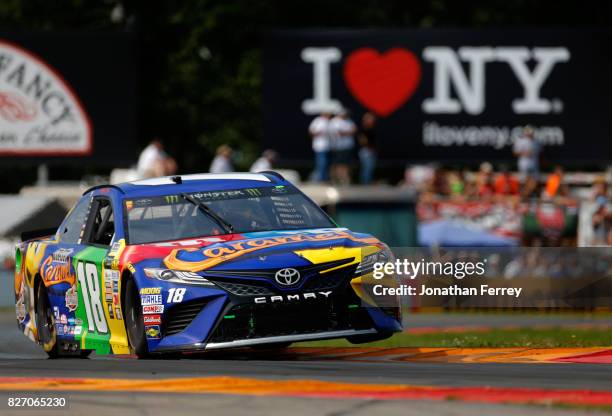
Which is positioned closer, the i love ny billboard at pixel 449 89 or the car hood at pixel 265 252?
the car hood at pixel 265 252

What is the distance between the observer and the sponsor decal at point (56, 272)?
462 inches

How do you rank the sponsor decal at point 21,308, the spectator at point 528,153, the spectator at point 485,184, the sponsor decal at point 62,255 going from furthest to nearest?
the spectator at point 528,153 < the spectator at point 485,184 < the sponsor decal at point 21,308 < the sponsor decal at point 62,255

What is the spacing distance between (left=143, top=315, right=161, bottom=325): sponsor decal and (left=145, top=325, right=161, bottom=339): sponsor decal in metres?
0.03

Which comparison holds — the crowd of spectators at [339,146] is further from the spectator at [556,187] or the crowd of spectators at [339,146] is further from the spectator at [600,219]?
the spectator at [600,219]

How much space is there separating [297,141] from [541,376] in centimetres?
2229

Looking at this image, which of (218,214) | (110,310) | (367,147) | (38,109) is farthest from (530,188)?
(110,310)

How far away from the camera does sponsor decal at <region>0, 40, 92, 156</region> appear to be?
31.0 meters

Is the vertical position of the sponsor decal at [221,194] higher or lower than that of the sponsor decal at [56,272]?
higher

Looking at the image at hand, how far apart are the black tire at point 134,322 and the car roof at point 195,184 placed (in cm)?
116

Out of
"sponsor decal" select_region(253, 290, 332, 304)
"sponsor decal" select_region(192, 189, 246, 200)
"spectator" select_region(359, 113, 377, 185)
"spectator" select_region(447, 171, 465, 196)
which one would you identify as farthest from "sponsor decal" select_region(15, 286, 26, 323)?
"spectator" select_region(447, 171, 465, 196)

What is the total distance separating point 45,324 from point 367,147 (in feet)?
54.7

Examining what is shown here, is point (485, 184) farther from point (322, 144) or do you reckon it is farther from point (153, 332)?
point (153, 332)

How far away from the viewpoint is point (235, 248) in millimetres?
10320

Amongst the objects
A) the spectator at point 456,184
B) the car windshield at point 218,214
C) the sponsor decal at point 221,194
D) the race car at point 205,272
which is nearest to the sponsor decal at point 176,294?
the race car at point 205,272
